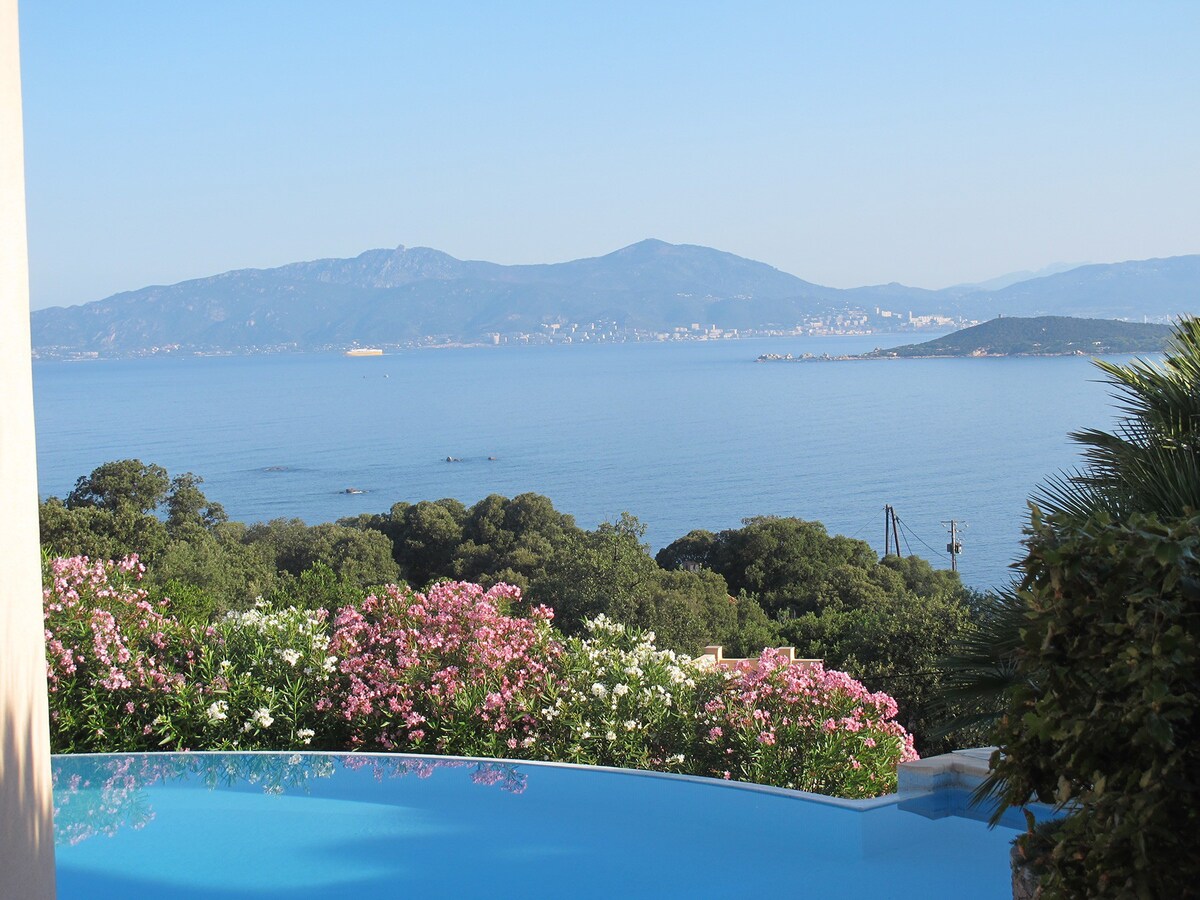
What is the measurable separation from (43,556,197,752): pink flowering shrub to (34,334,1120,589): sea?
31.1 meters

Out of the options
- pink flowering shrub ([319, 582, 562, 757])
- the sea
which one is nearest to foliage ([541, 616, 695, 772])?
pink flowering shrub ([319, 582, 562, 757])

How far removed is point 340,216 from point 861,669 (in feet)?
335

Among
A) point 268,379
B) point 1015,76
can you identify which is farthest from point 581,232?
point 268,379

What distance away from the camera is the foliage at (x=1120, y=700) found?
189cm

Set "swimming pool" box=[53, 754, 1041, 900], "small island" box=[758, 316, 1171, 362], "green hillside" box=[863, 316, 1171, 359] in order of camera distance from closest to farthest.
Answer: "swimming pool" box=[53, 754, 1041, 900] → "green hillside" box=[863, 316, 1171, 359] → "small island" box=[758, 316, 1171, 362]

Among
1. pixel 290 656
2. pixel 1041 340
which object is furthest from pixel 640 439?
pixel 290 656

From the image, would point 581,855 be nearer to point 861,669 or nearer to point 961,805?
point 961,805

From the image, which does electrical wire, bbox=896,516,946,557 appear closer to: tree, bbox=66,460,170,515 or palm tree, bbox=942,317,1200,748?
tree, bbox=66,460,170,515

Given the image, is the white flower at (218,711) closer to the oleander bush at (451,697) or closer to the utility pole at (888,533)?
the oleander bush at (451,697)

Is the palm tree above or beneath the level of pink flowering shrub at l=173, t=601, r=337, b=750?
above

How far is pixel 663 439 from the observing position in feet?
275

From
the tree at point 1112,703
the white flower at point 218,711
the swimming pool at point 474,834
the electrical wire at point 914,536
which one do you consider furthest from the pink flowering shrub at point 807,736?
the electrical wire at point 914,536

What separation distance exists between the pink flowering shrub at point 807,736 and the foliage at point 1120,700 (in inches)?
164

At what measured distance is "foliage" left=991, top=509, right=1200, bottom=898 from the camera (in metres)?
1.89
